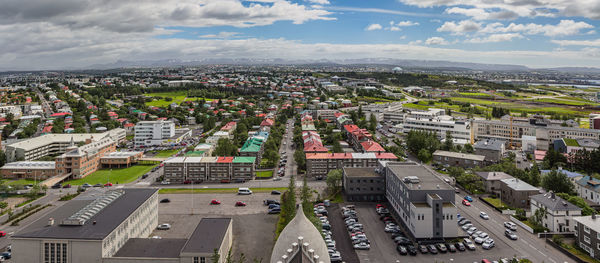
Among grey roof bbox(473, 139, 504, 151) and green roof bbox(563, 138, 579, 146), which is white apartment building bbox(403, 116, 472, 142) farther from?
green roof bbox(563, 138, 579, 146)

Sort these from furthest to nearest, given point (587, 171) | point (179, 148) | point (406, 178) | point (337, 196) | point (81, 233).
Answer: point (179, 148) → point (587, 171) → point (337, 196) → point (406, 178) → point (81, 233)

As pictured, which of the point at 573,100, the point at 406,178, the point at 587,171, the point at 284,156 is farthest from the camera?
the point at 573,100

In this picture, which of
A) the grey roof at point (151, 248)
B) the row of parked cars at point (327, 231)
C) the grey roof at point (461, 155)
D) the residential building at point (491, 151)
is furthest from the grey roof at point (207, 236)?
the residential building at point (491, 151)

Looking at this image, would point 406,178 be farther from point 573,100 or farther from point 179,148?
point 573,100

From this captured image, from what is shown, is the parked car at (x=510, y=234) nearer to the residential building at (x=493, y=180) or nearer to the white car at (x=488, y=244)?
the white car at (x=488, y=244)

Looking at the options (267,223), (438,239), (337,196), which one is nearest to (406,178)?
(438,239)

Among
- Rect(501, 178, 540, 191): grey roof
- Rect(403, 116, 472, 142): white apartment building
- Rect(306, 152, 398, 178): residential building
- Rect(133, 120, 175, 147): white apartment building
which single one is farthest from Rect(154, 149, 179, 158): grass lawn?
Rect(501, 178, 540, 191): grey roof
